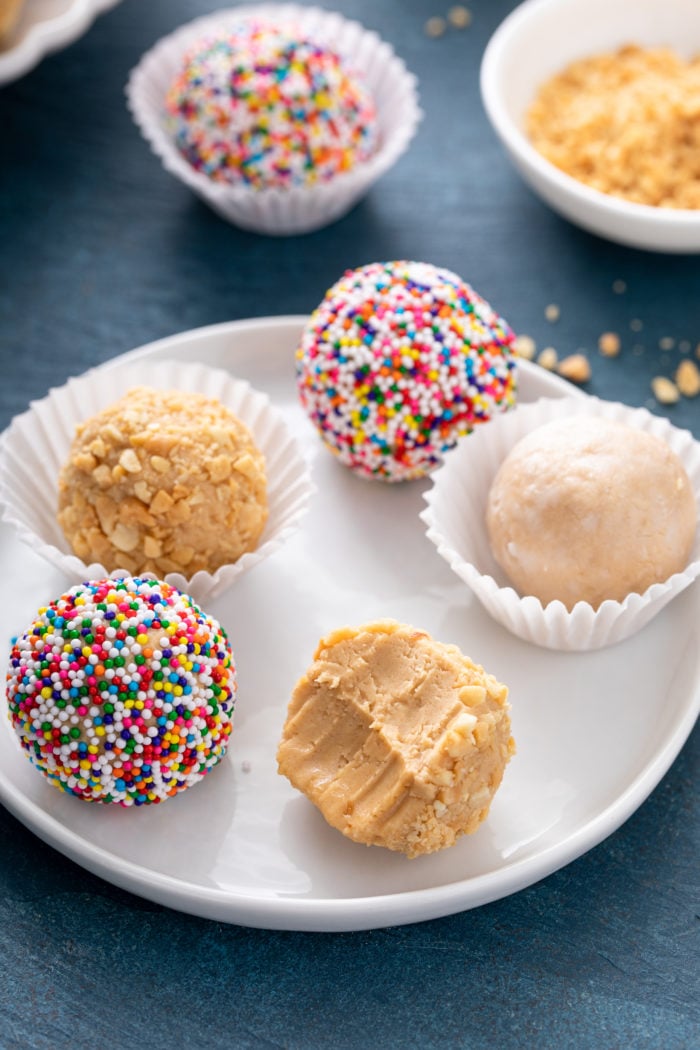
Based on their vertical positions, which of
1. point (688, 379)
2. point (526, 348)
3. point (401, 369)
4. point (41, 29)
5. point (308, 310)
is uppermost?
point (41, 29)

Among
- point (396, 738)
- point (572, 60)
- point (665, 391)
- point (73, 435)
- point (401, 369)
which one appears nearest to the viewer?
point (396, 738)

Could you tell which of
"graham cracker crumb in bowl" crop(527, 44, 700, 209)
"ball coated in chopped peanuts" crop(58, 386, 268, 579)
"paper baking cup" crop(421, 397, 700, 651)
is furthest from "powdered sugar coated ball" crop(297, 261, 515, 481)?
"graham cracker crumb in bowl" crop(527, 44, 700, 209)

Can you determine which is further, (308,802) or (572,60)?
(572,60)

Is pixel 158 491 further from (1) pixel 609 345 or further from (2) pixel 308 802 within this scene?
(1) pixel 609 345

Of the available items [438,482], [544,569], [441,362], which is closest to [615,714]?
[544,569]

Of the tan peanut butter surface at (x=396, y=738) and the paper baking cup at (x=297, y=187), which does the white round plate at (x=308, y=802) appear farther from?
the paper baking cup at (x=297, y=187)

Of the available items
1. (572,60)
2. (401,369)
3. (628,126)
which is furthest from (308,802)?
(572,60)
